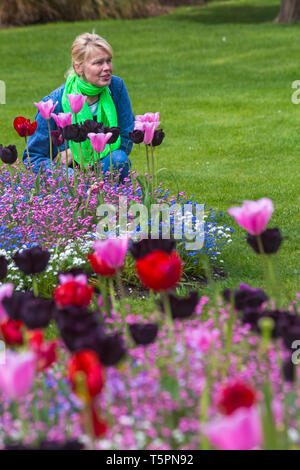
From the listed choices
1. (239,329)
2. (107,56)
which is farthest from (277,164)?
(239,329)

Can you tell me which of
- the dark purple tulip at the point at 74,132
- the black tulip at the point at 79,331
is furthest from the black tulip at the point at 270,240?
the dark purple tulip at the point at 74,132

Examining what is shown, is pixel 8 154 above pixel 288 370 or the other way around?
above

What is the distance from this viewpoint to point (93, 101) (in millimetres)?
6211

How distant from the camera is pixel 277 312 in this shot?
222cm

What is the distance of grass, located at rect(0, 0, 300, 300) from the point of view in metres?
7.00

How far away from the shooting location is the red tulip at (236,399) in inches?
59.3

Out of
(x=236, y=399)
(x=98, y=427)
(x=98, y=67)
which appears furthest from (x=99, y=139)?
(x=236, y=399)

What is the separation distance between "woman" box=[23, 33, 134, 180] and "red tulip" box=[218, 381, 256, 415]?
4338mm

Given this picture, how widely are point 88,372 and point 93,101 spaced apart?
4852 mm

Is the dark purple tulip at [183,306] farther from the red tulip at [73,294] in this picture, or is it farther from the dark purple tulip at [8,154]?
the dark purple tulip at [8,154]

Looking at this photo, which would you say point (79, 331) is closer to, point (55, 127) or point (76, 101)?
point (76, 101)

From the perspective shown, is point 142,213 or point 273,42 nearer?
point 142,213
